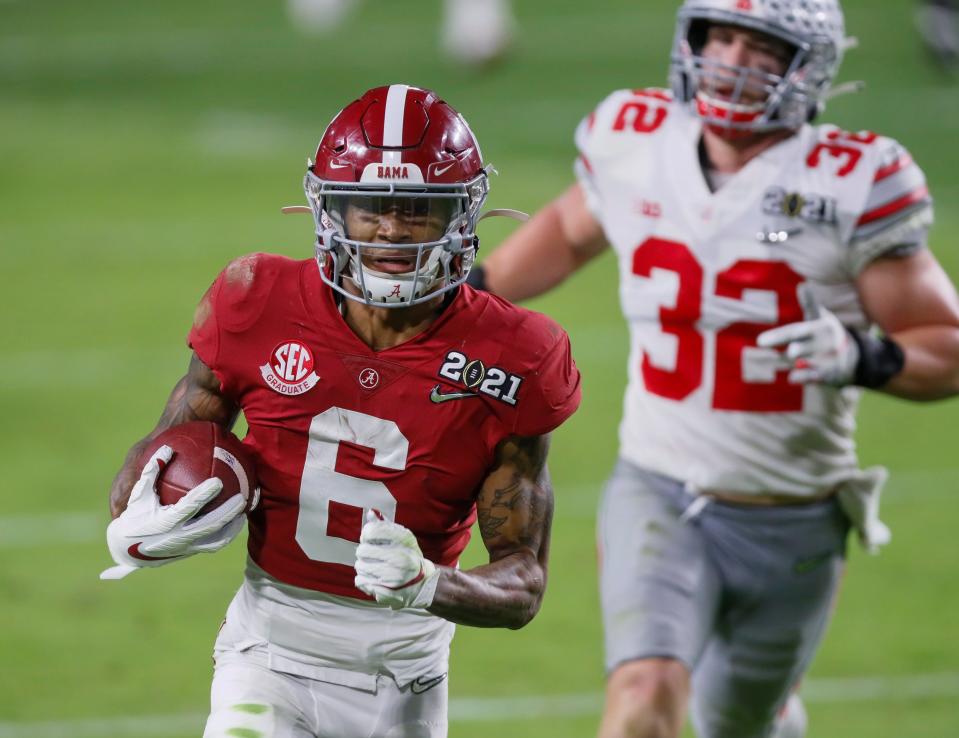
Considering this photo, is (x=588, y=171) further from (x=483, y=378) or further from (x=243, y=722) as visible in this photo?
(x=243, y=722)

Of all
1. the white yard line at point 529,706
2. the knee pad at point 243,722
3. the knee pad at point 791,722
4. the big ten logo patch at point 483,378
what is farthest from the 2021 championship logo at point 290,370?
the white yard line at point 529,706

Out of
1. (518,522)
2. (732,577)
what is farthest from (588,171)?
(518,522)

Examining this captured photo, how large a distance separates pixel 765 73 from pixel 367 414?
1.62m

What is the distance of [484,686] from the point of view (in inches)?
226

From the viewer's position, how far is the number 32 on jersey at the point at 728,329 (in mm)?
4453

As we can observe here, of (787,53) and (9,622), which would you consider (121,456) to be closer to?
(9,622)

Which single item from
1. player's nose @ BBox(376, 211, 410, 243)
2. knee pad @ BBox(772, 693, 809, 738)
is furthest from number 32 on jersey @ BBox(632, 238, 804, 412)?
player's nose @ BBox(376, 211, 410, 243)

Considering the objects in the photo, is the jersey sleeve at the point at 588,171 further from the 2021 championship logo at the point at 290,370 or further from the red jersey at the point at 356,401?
the 2021 championship logo at the point at 290,370

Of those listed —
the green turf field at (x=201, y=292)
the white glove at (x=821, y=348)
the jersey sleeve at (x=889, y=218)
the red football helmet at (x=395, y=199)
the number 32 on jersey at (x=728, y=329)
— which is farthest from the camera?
the green turf field at (x=201, y=292)

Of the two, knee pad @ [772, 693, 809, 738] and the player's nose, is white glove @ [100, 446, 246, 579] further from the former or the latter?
knee pad @ [772, 693, 809, 738]

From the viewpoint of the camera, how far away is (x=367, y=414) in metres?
3.48

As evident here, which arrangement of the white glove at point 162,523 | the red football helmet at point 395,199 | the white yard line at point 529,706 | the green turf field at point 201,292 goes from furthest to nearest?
1. the green turf field at point 201,292
2. the white yard line at point 529,706
3. the red football helmet at point 395,199
4. the white glove at point 162,523

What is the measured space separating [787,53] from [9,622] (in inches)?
135

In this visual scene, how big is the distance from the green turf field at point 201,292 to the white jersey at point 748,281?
52.1 inches
